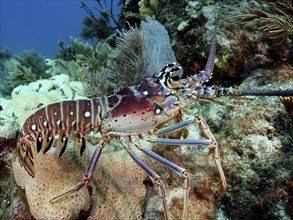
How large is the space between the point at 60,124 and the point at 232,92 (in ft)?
6.90

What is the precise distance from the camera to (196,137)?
358cm

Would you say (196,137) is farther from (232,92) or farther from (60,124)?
(60,124)

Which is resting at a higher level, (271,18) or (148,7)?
(148,7)

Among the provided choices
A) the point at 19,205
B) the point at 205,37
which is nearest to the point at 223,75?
the point at 205,37

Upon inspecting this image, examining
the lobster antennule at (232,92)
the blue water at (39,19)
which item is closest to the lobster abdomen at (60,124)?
the lobster antennule at (232,92)

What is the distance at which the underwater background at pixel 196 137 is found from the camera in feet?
9.27

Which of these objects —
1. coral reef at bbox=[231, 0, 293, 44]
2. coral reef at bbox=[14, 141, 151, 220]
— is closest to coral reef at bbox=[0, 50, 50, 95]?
coral reef at bbox=[14, 141, 151, 220]

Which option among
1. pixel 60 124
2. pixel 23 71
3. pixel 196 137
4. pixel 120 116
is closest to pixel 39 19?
pixel 23 71

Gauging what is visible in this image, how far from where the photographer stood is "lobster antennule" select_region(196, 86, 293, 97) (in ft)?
6.99

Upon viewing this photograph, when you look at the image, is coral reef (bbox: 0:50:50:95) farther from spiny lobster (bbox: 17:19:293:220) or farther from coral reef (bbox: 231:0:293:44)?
coral reef (bbox: 231:0:293:44)

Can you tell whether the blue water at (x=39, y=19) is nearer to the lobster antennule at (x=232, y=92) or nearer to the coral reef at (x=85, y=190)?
the coral reef at (x=85, y=190)

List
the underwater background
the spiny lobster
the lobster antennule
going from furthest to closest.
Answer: the spiny lobster
the underwater background
the lobster antennule

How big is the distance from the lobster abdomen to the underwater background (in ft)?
0.65

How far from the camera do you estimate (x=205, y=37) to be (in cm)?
422
